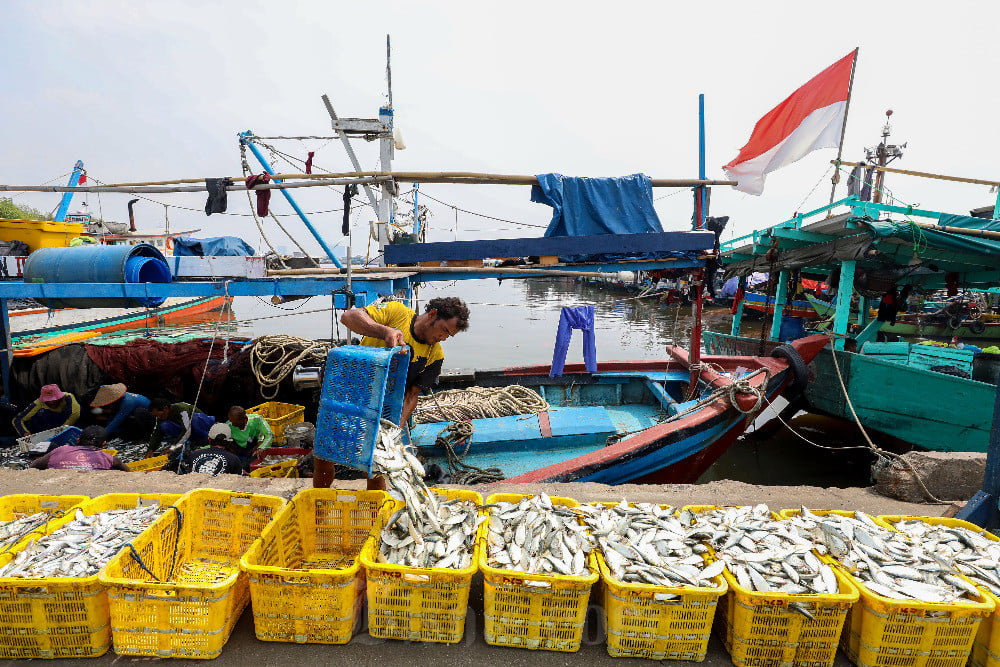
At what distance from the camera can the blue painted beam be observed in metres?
6.75

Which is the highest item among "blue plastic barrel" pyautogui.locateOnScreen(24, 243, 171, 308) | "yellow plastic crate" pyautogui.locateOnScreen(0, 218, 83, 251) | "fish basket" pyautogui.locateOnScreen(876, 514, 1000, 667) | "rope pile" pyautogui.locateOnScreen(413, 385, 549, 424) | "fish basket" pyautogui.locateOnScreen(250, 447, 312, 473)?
"yellow plastic crate" pyautogui.locateOnScreen(0, 218, 83, 251)

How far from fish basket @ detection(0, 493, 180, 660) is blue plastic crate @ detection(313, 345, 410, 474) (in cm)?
134

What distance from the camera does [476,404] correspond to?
24.6 feet

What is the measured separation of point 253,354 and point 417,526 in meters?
6.08

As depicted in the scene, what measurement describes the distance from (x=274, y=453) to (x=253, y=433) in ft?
1.40

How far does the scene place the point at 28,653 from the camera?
2.56m

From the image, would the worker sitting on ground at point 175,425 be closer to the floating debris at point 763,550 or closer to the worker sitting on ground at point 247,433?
the worker sitting on ground at point 247,433

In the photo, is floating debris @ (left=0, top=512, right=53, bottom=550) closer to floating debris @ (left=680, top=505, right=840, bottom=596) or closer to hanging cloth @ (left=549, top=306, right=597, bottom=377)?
floating debris @ (left=680, top=505, right=840, bottom=596)

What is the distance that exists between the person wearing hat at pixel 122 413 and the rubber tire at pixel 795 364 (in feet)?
32.8

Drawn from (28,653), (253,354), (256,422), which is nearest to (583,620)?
(28,653)

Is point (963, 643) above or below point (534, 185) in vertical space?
below

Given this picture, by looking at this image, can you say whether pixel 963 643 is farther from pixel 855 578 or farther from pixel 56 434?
pixel 56 434

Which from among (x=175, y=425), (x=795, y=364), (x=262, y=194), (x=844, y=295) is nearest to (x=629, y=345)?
(x=844, y=295)

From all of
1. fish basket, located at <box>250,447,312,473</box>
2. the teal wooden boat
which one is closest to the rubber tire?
the teal wooden boat
